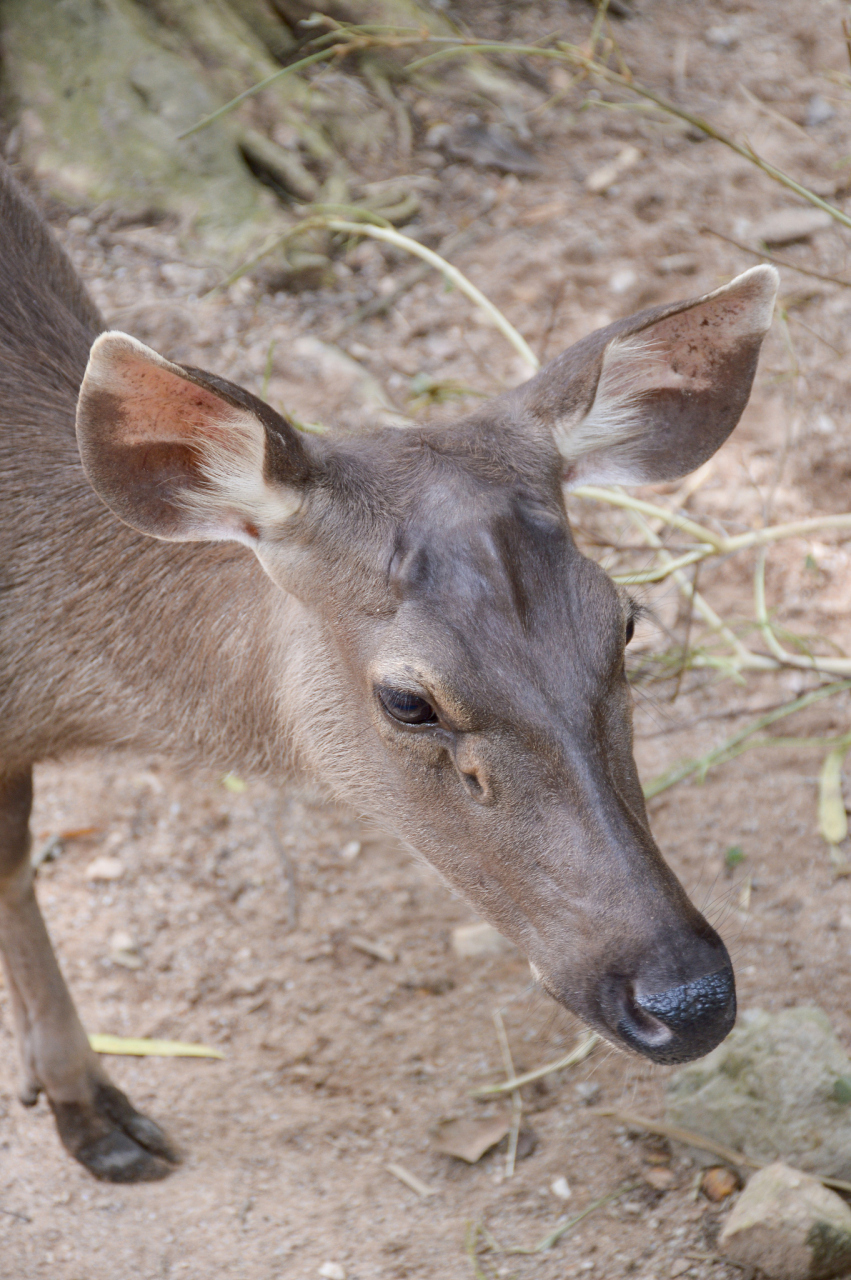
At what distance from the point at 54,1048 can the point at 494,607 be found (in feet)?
7.87

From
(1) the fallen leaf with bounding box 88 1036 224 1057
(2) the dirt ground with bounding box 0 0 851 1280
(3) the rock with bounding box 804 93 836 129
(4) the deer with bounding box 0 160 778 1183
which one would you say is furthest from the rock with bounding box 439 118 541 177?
(1) the fallen leaf with bounding box 88 1036 224 1057

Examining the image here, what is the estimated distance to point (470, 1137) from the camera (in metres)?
4.35

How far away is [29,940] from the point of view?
4410 mm

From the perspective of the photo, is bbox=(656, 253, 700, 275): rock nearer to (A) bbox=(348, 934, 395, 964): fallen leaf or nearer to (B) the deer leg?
(A) bbox=(348, 934, 395, 964): fallen leaf

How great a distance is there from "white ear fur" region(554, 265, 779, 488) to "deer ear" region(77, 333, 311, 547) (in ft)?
2.83

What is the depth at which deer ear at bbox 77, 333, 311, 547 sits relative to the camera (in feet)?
10.3

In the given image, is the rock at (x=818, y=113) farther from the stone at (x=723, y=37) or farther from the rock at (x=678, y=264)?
the rock at (x=678, y=264)

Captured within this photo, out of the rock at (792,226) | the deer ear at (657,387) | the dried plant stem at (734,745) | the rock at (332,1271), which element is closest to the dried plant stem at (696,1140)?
the rock at (332,1271)

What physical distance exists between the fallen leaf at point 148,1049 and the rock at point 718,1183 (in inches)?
71.3

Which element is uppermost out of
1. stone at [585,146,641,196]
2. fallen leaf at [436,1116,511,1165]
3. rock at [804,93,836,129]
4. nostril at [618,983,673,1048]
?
nostril at [618,983,673,1048]

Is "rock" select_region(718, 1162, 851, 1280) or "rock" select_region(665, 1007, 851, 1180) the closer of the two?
"rock" select_region(718, 1162, 851, 1280)

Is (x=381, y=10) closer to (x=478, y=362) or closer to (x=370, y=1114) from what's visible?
(x=478, y=362)

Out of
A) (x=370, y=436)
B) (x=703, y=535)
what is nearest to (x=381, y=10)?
(x=703, y=535)

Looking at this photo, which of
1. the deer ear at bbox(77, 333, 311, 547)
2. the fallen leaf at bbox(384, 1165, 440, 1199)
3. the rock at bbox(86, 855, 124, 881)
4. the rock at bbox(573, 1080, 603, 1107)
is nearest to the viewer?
the deer ear at bbox(77, 333, 311, 547)
